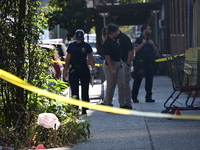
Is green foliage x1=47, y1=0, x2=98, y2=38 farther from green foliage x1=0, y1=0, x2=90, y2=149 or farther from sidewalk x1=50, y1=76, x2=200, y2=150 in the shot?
green foliage x1=0, y1=0, x2=90, y2=149

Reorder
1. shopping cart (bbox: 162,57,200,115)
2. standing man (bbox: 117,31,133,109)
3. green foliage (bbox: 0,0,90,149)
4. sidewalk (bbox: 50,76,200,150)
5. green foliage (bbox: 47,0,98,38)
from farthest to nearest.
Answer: green foliage (bbox: 47,0,98,38)
standing man (bbox: 117,31,133,109)
shopping cart (bbox: 162,57,200,115)
green foliage (bbox: 0,0,90,149)
sidewalk (bbox: 50,76,200,150)

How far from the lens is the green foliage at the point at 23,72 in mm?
7656

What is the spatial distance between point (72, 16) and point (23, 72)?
25.1m

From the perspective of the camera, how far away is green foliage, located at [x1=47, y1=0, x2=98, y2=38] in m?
32.7

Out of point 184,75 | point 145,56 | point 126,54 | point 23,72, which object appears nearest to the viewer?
point 23,72

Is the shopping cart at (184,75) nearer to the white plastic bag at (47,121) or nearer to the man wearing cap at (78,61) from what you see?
the man wearing cap at (78,61)

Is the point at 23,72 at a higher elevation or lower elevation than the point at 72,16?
lower

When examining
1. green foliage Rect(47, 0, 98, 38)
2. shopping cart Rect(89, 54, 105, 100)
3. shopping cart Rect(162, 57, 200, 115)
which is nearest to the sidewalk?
shopping cart Rect(162, 57, 200, 115)

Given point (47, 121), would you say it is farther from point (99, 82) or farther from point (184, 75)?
point (99, 82)

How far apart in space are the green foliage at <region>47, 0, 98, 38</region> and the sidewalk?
22.2m

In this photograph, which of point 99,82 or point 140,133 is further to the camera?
point 99,82

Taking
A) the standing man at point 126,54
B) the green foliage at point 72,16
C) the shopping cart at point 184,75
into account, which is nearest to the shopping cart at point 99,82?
the standing man at point 126,54

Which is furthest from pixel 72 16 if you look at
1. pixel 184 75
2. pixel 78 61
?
pixel 184 75

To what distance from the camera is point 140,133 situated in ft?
27.6
